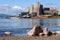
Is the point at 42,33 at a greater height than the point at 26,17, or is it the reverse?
the point at 42,33

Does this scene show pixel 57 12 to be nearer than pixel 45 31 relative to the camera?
No

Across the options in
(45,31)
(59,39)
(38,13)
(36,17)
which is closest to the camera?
(59,39)

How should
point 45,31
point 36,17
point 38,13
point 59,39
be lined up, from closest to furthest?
point 59,39, point 45,31, point 38,13, point 36,17

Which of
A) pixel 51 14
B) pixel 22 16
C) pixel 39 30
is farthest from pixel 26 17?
Result: pixel 39 30

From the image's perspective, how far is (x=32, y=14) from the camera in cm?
13450

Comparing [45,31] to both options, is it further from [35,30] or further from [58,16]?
[58,16]

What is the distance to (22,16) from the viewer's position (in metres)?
141

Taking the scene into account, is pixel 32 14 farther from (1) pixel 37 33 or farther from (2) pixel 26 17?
(1) pixel 37 33

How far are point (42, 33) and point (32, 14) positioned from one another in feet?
368

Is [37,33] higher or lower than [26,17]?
higher

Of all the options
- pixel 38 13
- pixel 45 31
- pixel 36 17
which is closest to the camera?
pixel 45 31

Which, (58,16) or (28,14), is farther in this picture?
(58,16)

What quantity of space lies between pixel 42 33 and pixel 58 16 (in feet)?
399

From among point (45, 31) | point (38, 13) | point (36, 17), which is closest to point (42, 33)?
point (45, 31)
